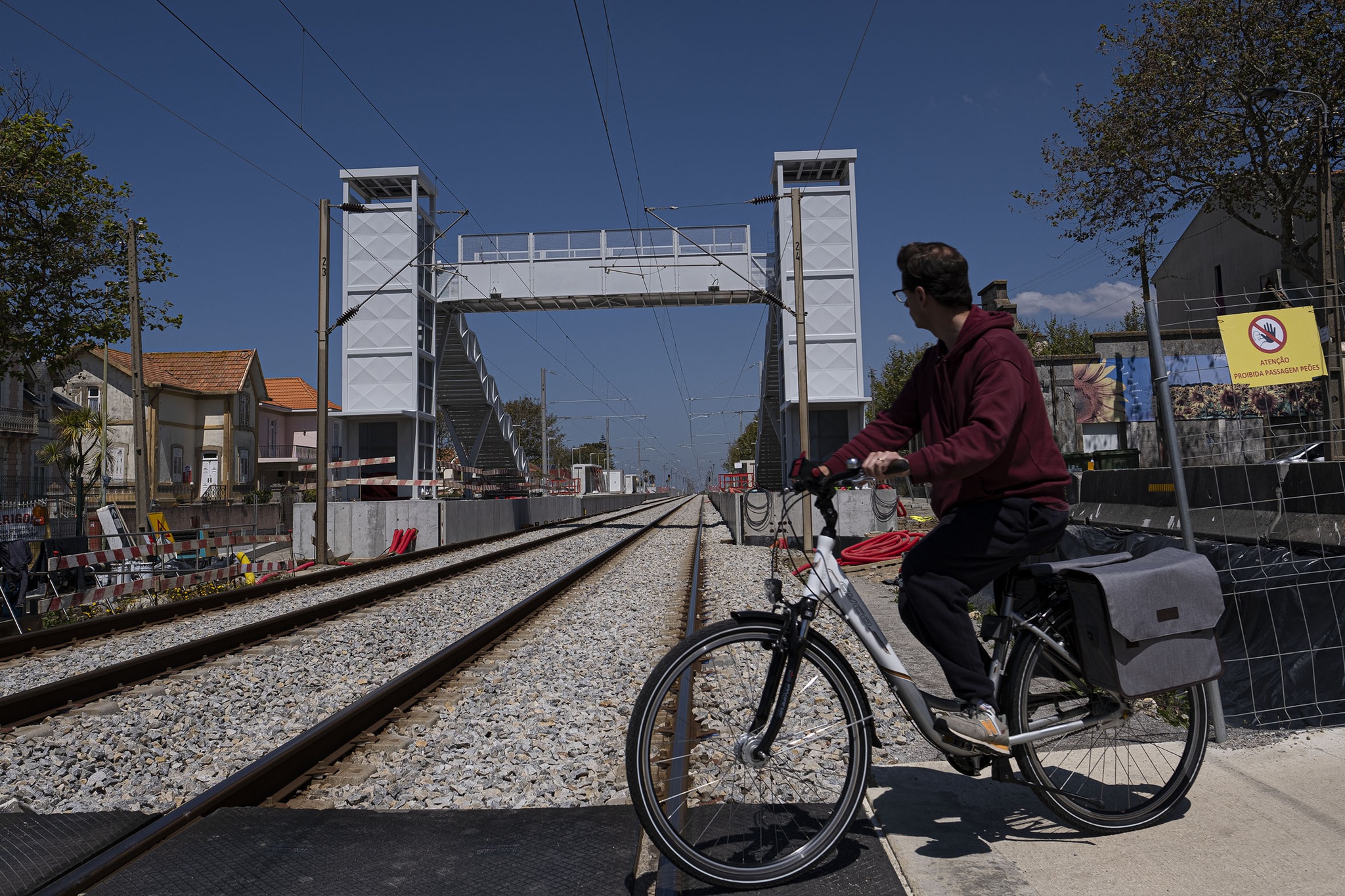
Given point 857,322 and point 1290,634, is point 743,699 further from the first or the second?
point 857,322

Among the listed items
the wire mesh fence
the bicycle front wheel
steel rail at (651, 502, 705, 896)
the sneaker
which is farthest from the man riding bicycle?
the wire mesh fence

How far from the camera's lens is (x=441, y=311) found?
2866 cm

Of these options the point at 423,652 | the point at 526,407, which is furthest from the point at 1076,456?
the point at 526,407

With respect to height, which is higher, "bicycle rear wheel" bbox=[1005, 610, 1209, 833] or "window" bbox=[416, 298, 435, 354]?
"window" bbox=[416, 298, 435, 354]

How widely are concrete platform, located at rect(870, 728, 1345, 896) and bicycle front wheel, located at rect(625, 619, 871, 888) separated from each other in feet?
1.08

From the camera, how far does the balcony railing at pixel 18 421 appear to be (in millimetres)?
38562

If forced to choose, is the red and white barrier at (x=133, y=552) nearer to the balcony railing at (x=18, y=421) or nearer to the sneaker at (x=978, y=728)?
the sneaker at (x=978, y=728)

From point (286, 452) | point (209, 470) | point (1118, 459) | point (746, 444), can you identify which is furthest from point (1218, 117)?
point (746, 444)

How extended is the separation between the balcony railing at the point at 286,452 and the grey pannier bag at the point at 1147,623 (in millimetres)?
63156

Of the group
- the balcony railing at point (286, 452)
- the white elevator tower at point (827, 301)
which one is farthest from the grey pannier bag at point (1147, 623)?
the balcony railing at point (286, 452)

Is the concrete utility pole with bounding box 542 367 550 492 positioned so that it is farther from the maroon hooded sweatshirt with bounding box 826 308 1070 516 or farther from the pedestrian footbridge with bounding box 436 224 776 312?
the maroon hooded sweatshirt with bounding box 826 308 1070 516

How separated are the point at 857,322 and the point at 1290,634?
21.3 meters

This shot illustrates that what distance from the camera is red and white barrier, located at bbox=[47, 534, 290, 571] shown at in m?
11.0

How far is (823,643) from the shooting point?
2570 mm
